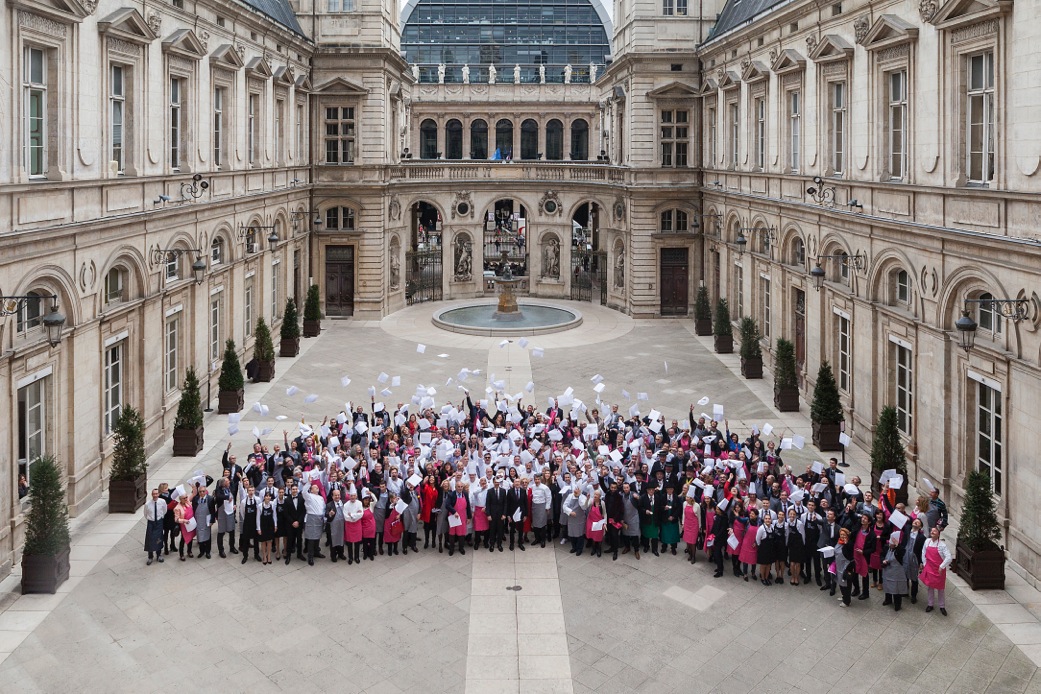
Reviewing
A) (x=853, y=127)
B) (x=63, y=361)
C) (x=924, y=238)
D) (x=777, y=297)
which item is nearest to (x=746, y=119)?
(x=777, y=297)

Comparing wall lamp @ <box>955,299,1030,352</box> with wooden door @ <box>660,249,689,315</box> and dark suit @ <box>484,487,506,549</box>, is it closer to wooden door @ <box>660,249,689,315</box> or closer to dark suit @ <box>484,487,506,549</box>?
dark suit @ <box>484,487,506,549</box>

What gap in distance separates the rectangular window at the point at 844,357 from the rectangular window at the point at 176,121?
18195mm

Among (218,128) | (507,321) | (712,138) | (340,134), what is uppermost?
(340,134)

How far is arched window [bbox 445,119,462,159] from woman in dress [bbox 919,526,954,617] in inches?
2490

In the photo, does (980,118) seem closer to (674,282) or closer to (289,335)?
(289,335)

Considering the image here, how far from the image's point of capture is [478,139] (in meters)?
75.8

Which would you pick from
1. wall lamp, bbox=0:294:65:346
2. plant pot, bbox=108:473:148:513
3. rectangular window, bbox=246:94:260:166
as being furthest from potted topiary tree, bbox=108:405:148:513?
rectangular window, bbox=246:94:260:166

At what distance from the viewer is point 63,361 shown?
63.5 feet

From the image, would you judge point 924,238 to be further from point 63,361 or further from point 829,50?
point 63,361

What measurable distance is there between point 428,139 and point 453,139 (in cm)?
189

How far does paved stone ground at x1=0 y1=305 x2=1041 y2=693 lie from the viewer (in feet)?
44.6

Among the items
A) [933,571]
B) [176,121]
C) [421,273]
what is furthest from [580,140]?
[933,571]

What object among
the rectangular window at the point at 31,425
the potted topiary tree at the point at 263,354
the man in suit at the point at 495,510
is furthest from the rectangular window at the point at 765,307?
the rectangular window at the point at 31,425

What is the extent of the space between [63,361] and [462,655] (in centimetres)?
1034
